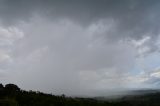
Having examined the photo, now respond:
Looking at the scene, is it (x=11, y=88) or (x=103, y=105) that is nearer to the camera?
(x=11, y=88)

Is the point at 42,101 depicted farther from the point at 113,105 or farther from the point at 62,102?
the point at 113,105

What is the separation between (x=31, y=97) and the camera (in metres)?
149

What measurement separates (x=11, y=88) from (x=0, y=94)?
21.9 meters

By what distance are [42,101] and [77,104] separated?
69.4ft

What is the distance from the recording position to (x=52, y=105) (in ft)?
461

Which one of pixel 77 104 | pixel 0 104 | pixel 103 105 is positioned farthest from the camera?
pixel 103 105

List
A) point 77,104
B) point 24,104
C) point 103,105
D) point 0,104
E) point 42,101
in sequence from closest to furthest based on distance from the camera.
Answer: point 0,104 → point 24,104 → point 42,101 → point 77,104 → point 103,105

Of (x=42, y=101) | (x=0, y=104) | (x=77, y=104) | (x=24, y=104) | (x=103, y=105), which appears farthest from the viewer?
(x=103, y=105)

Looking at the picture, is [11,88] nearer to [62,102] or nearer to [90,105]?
[62,102]

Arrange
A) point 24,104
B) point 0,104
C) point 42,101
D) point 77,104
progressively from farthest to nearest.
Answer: point 77,104 → point 42,101 → point 24,104 → point 0,104

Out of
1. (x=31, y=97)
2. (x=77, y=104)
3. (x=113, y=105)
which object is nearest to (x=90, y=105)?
(x=77, y=104)

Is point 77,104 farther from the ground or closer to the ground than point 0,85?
closer to the ground

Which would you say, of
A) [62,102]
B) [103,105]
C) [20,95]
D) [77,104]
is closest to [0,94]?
[20,95]

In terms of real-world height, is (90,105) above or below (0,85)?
below
